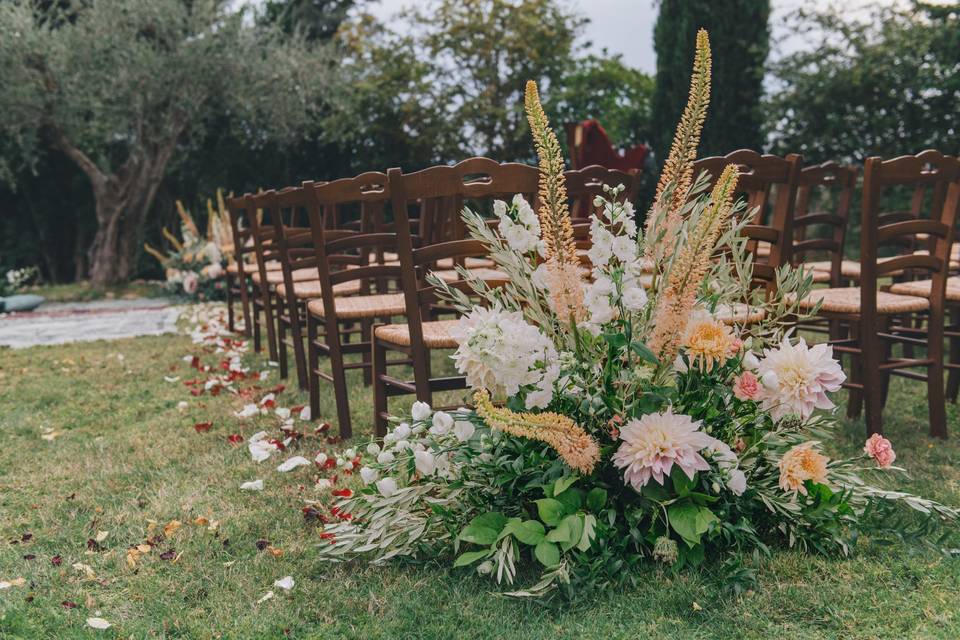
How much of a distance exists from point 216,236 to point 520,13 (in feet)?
18.3

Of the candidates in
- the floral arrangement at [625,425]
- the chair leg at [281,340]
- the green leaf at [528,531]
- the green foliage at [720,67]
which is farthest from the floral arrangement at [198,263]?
the green leaf at [528,531]

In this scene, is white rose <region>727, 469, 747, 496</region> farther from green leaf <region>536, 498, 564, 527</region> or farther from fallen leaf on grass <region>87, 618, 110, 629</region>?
fallen leaf on grass <region>87, 618, 110, 629</region>

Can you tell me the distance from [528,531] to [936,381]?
2.17 metres

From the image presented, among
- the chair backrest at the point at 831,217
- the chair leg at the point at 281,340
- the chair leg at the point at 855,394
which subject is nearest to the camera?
the chair leg at the point at 855,394

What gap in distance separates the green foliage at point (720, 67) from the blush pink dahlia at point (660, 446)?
7935 mm

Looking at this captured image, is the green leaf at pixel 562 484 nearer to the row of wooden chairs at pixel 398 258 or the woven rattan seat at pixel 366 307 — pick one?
the row of wooden chairs at pixel 398 258

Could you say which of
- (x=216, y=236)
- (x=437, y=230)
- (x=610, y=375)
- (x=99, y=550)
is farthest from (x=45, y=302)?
(x=610, y=375)

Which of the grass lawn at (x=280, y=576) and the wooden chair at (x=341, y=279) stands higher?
the wooden chair at (x=341, y=279)

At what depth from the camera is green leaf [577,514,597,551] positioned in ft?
6.49

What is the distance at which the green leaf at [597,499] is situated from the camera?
2082 mm

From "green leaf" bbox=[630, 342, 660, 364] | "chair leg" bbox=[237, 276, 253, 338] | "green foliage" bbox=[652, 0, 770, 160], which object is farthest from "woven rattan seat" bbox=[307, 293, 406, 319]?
"green foliage" bbox=[652, 0, 770, 160]

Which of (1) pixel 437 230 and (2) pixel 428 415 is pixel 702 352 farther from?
(1) pixel 437 230

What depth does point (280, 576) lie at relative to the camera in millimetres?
2219

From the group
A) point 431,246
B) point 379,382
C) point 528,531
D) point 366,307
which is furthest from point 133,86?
point 528,531
